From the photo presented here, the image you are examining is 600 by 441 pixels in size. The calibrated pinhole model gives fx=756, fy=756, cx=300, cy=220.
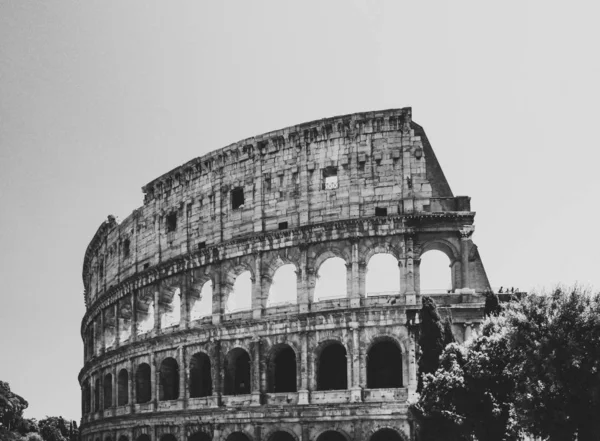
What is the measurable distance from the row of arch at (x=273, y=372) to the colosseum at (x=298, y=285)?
5 cm

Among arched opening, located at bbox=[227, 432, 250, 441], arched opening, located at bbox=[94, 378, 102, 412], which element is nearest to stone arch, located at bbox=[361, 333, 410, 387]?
arched opening, located at bbox=[227, 432, 250, 441]

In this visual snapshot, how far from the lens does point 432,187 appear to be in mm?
28688

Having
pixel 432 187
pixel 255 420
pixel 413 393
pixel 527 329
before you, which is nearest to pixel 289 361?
pixel 255 420

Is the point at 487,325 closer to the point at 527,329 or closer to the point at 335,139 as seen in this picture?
the point at 527,329

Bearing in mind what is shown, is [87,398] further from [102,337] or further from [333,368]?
[333,368]

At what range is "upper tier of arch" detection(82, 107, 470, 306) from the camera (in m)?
28.8

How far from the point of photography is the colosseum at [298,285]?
89.2 feet

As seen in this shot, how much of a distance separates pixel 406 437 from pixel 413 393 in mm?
1494

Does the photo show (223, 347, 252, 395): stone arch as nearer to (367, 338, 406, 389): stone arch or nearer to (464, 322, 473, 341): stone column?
(367, 338, 406, 389): stone arch

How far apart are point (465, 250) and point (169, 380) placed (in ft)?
47.7

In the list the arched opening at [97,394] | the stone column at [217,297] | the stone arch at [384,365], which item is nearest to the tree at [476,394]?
the stone arch at [384,365]

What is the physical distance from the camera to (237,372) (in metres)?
30.8

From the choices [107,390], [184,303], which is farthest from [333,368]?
[107,390]

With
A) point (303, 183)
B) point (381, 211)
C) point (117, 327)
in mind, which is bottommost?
point (117, 327)
